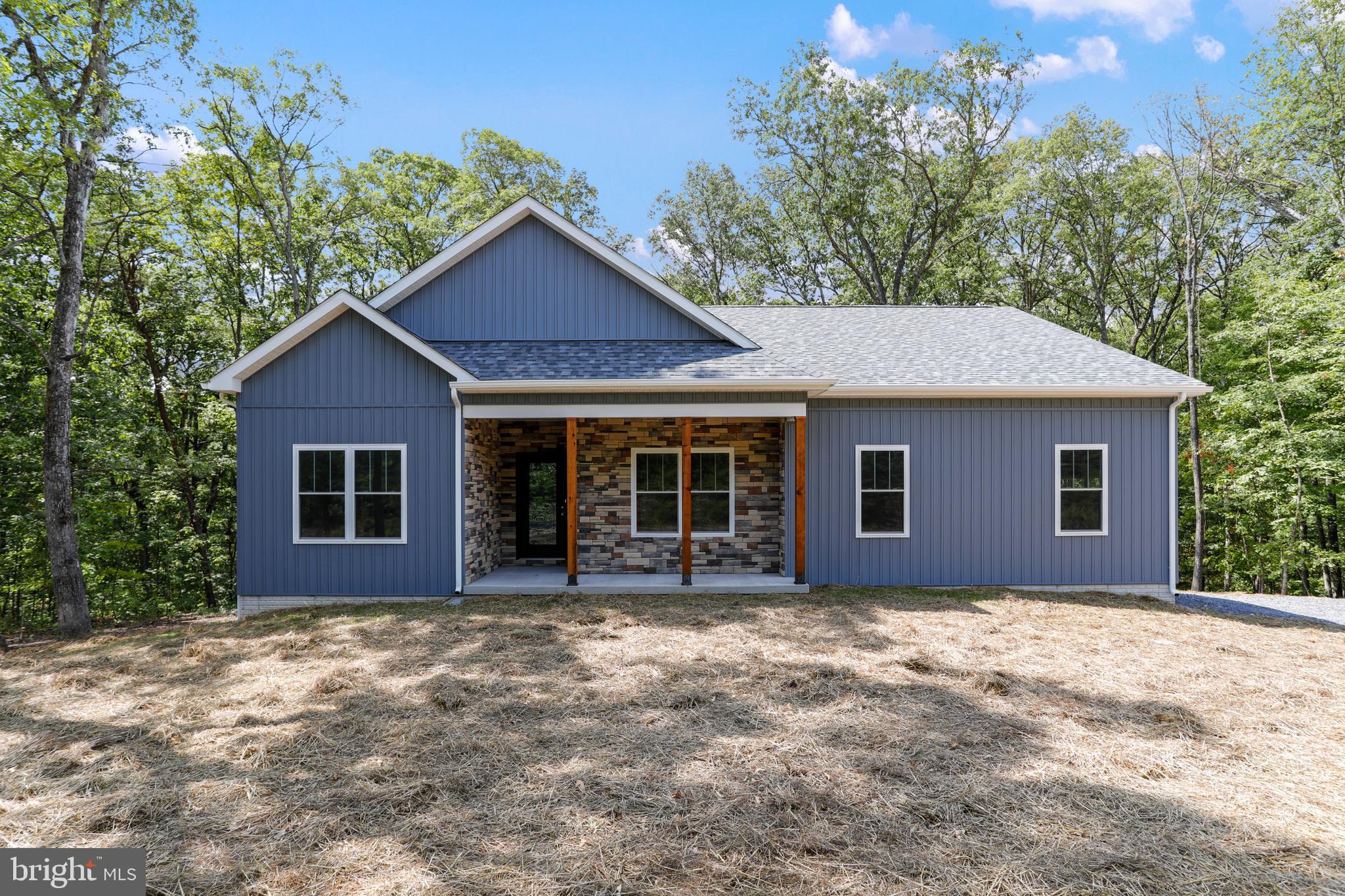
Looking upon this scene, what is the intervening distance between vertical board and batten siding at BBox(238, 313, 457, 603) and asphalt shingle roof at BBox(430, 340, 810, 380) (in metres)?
0.88

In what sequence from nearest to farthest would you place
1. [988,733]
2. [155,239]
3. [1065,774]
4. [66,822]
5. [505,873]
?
[505,873], [66,822], [1065,774], [988,733], [155,239]

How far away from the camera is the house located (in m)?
8.88

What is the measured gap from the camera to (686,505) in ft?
30.0

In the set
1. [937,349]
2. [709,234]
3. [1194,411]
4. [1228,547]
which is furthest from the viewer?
[709,234]

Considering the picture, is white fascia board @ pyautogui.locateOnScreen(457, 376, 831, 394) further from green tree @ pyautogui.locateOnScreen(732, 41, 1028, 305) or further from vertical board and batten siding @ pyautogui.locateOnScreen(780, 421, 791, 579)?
green tree @ pyautogui.locateOnScreen(732, 41, 1028, 305)

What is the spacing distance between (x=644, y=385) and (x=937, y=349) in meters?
5.51

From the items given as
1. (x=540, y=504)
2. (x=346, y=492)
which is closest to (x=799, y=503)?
(x=540, y=504)

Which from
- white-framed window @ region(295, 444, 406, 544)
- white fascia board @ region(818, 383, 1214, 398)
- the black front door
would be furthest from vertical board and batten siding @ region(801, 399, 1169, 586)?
white-framed window @ region(295, 444, 406, 544)

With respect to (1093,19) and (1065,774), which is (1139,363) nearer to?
(1065,774)

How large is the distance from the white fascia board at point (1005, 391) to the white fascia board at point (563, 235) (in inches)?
70.9

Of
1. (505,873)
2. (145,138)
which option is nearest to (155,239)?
(145,138)

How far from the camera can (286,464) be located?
890 centimetres

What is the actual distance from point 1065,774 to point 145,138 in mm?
14211

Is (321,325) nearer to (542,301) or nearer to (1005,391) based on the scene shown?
(542,301)
